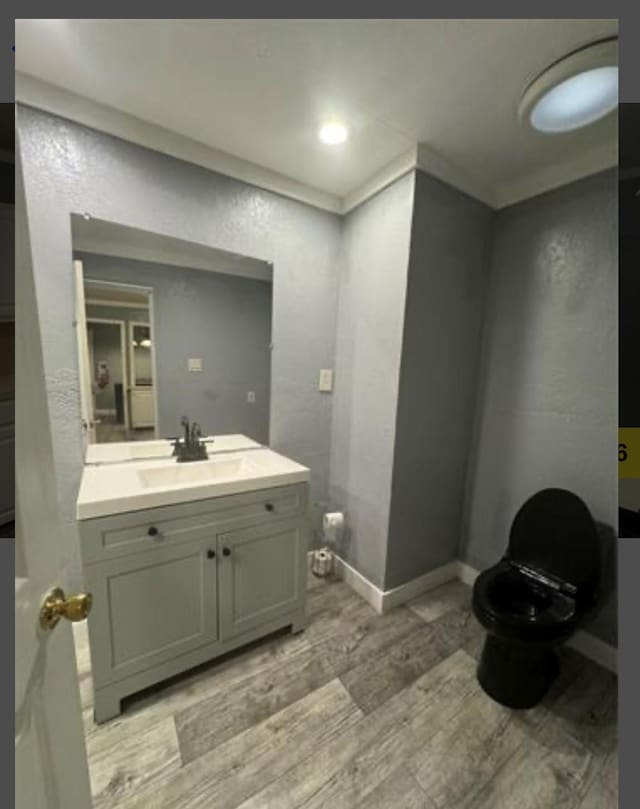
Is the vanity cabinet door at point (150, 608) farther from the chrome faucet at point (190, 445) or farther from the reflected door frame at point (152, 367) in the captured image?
the reflected door frame at point (152, 367)

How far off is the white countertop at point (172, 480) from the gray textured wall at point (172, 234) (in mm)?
233

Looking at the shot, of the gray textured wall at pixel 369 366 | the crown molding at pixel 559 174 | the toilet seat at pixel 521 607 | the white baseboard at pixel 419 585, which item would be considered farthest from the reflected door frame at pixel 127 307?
the crown molding at pixel 559 174

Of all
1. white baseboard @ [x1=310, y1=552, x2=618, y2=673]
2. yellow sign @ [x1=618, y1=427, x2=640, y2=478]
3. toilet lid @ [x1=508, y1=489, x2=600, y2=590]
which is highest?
yellow sign @ [x1=618, y1=427, x2=640, y2=478]

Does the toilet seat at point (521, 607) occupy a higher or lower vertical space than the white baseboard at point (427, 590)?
higher

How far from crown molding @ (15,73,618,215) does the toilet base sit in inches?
83.3

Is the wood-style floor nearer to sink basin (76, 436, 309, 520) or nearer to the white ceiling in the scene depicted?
sink basin (76, 436, 309, 520)

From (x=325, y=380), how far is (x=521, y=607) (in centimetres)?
154

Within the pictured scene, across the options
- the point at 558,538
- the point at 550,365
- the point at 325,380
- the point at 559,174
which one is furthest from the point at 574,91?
the point at 558,538

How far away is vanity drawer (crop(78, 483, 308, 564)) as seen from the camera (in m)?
1.18

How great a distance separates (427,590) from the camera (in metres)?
2.09

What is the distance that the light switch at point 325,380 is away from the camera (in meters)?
2.19

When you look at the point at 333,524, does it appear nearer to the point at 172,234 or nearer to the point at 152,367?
the point at 152,367

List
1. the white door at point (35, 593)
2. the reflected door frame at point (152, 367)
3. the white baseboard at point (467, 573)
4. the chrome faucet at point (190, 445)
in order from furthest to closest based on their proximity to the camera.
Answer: the white baseboard at point (467, 573)
the chrome faucet at point (190, 445)
the reflected door frame at point (152, 367)
the white door at point (35, 593)

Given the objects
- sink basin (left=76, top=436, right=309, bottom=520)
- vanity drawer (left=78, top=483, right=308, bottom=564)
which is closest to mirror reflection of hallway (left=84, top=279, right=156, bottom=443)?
sink basin (left=76, top=436, right=309, bottom=520)
